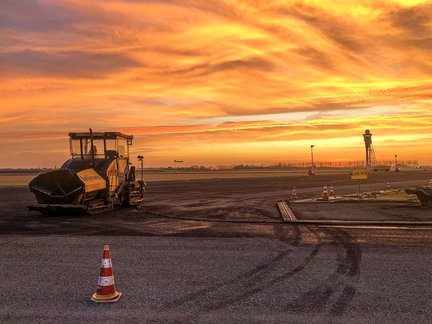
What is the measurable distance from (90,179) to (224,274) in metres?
11.8

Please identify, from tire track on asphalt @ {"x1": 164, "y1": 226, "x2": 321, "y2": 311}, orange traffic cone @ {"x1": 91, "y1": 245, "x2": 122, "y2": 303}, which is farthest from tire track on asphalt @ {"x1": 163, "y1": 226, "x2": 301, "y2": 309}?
orange traffic cone @ {"x1": 91, "y1": 245, "x2": 122, "y2": 303}

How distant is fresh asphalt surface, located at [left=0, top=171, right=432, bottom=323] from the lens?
6.02m

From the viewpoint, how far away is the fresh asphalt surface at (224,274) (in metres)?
6.02

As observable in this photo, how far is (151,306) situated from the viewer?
6.30m

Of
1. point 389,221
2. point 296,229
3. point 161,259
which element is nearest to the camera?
point 161,259

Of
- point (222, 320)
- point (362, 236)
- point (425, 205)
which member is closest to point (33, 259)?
point (222, 320)

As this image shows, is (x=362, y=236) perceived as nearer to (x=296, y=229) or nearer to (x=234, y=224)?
(x=296, y=229)

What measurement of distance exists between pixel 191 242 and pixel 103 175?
9.08m

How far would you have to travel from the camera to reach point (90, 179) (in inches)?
724

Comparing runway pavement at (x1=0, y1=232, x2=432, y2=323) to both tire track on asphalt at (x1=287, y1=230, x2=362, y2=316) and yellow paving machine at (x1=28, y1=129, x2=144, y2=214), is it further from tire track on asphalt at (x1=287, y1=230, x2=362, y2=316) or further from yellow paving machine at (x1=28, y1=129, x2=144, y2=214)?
yellow paving machine at (x1=28, y1=129, x2=144, y2=214)

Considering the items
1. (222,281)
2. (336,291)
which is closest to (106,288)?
(222,281)

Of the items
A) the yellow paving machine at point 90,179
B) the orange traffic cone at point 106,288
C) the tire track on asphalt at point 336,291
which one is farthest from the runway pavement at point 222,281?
the yellow paving machine at point 90,179

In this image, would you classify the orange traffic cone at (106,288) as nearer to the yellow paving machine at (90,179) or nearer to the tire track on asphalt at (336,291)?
the tire track on asphalt at (336,291)

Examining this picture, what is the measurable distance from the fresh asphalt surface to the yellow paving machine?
4.14 meters
